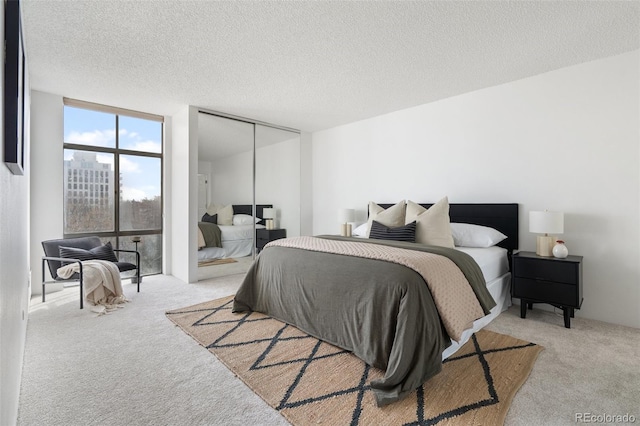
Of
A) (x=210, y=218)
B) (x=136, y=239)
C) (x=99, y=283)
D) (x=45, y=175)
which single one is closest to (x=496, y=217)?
(x=210, y=218)

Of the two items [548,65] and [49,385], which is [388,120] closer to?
[548,65]

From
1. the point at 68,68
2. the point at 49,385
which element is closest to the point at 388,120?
the point at 68,68

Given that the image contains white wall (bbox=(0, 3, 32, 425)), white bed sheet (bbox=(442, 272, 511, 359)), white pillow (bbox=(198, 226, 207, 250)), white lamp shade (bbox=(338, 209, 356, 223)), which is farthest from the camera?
white lamp shade (bbox=(338, 209, 356, 223))

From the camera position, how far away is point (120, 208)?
4547 millimetres

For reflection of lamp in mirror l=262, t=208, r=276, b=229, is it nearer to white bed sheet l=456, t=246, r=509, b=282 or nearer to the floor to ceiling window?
the floor to ceiling window

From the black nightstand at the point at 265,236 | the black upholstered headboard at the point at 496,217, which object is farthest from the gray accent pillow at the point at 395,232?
the black nightstand at the point at 265,236

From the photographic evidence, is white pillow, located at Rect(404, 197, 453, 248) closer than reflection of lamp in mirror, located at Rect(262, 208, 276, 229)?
Yes

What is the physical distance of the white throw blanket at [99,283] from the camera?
3.26 metres

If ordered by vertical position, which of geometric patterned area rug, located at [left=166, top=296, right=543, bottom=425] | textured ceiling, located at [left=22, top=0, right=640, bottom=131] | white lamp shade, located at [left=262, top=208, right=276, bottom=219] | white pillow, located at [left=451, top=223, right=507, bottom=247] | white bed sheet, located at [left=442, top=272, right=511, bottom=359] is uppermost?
textured ceiling, located at [left=22, top=0, right=640, bottom=131]

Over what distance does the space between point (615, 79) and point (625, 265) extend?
1.68 meters

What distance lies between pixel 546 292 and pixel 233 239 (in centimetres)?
392

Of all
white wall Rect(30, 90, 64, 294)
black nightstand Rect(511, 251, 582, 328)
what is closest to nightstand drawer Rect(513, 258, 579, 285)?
black nightstand Rect(511, 251, 582, 328)

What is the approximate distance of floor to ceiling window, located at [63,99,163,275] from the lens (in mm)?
4176

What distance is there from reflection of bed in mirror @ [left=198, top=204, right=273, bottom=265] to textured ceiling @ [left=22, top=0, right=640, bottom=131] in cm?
175
